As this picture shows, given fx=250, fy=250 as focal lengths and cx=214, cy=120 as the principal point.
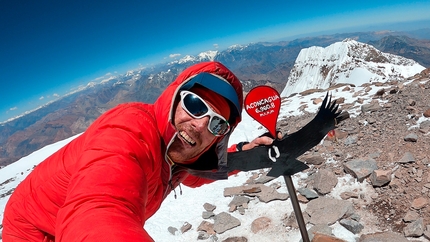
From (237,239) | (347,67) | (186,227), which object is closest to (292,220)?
(237,239)

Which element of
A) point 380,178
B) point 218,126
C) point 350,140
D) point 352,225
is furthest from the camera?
point 350,140

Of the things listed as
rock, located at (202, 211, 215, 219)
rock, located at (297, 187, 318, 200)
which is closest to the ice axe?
rock, located at (297, 187, 318, 200)

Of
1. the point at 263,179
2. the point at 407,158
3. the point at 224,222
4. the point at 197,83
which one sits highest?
the point at 197,83

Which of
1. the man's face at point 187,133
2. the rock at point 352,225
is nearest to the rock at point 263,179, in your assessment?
the rock at point 352,225

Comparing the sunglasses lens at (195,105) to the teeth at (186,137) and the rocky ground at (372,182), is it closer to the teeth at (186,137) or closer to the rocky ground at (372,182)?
the teeth at (186,137)

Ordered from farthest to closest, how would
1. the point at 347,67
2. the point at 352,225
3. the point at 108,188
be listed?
the point at 347,67 → the point at 352,225 → the point at 108,188

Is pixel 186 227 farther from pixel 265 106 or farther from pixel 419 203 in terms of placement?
pixel 419 203

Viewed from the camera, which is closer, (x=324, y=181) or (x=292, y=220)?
(x=292, y=220)

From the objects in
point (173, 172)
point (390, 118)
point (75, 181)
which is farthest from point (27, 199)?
point (390, 118)

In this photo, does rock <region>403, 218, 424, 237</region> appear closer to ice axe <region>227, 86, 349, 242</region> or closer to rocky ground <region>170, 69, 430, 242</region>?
rocky ground <region>170, 69, 430, 242</region>
